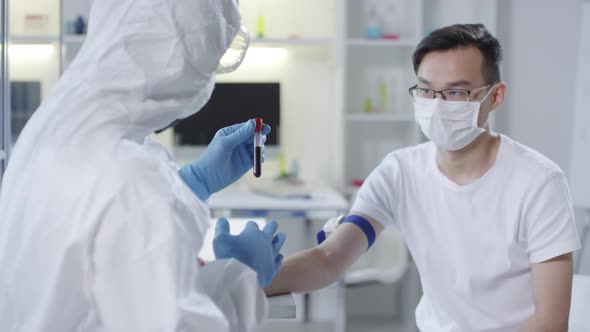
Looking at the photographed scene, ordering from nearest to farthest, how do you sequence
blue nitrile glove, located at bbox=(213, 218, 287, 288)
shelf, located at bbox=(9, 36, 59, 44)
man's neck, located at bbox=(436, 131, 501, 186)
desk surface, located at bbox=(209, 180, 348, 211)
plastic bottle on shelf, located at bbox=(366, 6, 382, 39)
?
blue nitrile glove, located at bbox=(213, 218, 287, 288) → man's neck, located at bbox=(436, 131, 501, 186) → shelf, located at bbox=(9, 36, 59, 44) → desk surface, located at bbox=(209, 180, 348, 211) → plastic bottle on shelf, located at bbox=(366, 6, 382, 39)

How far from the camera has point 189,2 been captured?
1082mm

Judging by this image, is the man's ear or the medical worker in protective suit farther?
the man's ear

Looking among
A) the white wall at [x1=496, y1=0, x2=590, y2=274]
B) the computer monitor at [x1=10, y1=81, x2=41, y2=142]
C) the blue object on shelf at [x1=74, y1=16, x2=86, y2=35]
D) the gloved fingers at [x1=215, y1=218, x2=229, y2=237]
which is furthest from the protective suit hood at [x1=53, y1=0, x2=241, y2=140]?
the white wall at [x1=496, y1=0, x2=590, y2=274]

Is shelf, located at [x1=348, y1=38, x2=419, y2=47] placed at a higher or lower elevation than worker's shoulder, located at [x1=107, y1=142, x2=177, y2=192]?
higher


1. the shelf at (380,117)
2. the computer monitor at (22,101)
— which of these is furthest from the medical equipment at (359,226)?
the shelf at (380,117)

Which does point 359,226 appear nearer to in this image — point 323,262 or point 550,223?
point 323,262

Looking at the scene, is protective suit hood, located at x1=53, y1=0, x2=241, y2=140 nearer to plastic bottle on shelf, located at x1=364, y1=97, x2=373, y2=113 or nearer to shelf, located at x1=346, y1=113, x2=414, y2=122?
shelf, located at x1=346, y1=113, x2=414, y2=122

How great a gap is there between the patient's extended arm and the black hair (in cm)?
46

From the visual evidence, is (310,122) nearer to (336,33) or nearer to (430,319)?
(336,33)

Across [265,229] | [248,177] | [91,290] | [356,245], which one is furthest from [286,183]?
[91,290]

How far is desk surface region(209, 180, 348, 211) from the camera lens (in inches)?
129

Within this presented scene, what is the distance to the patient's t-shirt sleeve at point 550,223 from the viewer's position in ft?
4.87

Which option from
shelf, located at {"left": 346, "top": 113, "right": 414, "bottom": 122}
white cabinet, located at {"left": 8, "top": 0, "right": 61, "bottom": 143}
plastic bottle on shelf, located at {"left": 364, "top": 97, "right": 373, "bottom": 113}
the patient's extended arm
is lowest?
the patient's extended arm

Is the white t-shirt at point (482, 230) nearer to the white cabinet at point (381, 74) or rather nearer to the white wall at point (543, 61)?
the white cabinet at point (381, 74)
